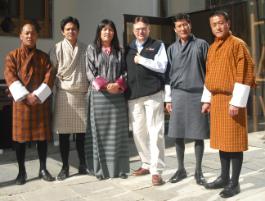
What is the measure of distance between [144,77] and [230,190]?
4.49 ft

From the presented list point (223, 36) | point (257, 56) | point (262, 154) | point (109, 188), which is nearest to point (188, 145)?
point (262, 154)

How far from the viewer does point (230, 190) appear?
359 centimetres

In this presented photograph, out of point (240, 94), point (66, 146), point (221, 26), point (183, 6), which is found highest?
point (183, 6)

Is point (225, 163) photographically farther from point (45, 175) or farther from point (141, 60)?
point (45, 175)

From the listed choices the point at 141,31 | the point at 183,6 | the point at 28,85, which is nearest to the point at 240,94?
the point at 141,31

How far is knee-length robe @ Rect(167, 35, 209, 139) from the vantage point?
3850 millimetres

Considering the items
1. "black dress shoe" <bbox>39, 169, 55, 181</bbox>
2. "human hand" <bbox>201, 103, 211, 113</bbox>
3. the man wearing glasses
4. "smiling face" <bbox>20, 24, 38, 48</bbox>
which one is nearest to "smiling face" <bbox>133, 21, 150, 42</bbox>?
the man wearing glasses

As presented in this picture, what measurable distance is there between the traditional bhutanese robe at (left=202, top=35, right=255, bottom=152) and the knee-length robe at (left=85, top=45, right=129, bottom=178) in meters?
1.02

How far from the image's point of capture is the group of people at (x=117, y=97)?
3859 mm

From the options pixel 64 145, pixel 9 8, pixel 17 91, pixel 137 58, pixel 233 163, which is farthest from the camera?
pixel 9 8

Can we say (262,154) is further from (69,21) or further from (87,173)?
(69,21)

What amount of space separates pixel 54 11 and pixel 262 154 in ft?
14.1

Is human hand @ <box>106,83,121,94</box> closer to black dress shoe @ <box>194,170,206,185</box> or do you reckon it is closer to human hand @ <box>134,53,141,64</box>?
human hand @ <box>134,53,141,64</box>

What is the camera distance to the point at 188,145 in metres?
6.10
